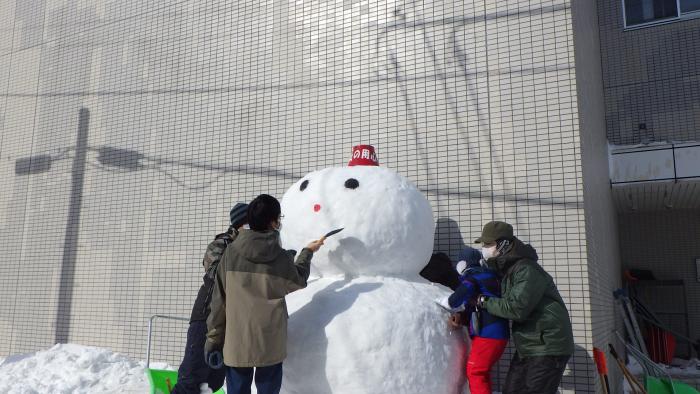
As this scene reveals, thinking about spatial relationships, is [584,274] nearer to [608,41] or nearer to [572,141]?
[572,141]

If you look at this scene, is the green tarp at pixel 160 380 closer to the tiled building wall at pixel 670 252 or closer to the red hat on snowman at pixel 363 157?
the red hat on snowman at pixel 363 157

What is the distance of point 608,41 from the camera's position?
8953 mm

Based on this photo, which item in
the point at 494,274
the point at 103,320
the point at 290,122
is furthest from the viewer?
the point at 103,320

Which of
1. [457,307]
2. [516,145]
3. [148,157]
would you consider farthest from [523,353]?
[148,157]

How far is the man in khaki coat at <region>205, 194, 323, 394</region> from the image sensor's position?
2.55 m

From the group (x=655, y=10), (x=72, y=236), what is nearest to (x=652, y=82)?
(x=655, y=10)

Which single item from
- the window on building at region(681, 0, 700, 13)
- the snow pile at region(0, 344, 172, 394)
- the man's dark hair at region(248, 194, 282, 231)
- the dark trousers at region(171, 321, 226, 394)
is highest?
the window on building at region(681, 0, 700, 13)

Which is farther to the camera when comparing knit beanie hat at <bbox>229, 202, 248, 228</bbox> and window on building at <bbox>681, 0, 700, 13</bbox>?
window on building at <bbox>681, 0, 700, 13</bbox>

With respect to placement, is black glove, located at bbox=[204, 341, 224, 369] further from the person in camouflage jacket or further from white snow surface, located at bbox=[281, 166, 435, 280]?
white snow surface, located at bbox=[281, 166, 435, 280]

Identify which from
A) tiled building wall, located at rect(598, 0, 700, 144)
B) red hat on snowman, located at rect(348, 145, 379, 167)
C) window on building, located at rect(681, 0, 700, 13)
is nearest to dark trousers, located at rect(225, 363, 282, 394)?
red hat on snowman, located at rect(348, 145, 379, 167)

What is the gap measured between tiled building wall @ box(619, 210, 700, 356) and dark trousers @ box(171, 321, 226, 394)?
9.19m

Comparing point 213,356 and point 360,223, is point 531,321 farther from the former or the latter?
point 213,356

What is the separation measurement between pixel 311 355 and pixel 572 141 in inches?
110

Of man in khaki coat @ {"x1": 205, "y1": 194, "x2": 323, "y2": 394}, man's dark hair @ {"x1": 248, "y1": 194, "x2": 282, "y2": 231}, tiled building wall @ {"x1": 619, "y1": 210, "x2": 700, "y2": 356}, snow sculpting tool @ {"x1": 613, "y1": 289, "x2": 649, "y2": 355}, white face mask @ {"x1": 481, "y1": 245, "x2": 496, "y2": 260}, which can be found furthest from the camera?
tiled building wall @ {"x1": 619, "y1": 210, "x2": 700, "y2": 356}
